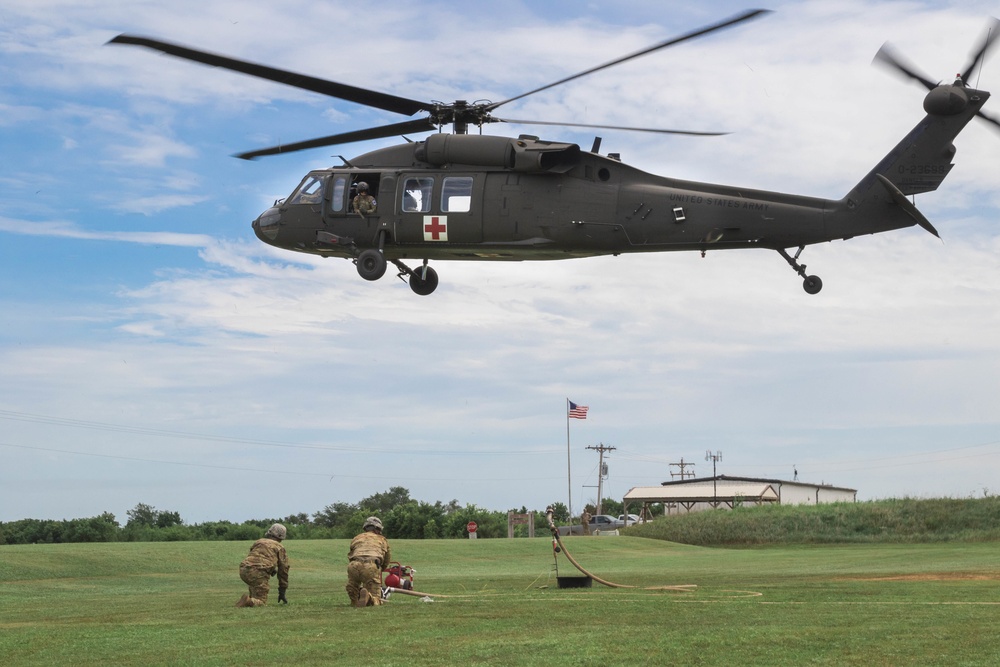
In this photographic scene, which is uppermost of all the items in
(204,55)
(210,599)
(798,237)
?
(204,55)

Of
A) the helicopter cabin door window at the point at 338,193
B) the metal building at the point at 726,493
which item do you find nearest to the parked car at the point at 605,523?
the metal building at the point at 726,493

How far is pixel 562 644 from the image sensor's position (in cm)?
1170

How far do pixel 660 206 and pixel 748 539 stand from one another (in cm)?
3568

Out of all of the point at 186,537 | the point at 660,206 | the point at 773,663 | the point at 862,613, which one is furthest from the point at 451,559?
the point at 773,663

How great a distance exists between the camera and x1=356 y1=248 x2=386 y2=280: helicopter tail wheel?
2561 centimetres

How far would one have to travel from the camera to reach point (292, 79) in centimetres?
2322

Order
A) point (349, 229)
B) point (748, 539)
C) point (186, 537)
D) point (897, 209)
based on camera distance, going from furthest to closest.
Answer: point (748, 539), point (186, 537), point (349, 229), point (897, 209)

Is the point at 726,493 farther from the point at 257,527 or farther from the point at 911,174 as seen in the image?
the point at 911,174

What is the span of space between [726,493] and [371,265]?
246 feet

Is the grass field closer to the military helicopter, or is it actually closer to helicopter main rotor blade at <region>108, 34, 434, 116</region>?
the military helicopter

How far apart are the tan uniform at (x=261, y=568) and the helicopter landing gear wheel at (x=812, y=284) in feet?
41.0

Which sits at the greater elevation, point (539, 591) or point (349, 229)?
point (349, 229)

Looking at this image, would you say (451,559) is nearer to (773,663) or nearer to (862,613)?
(862,613)

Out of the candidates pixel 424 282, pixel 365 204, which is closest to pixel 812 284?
pixel 424 282
